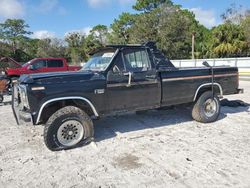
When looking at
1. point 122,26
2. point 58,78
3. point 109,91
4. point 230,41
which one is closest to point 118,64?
point 109,91

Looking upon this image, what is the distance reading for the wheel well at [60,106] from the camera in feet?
15.5

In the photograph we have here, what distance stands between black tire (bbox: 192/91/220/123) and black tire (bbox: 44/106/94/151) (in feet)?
9.63

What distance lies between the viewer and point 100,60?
222 inches

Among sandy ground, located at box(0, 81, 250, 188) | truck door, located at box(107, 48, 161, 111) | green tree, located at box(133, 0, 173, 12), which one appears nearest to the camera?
sandy ground, located at box(0, 81, 250, 188)

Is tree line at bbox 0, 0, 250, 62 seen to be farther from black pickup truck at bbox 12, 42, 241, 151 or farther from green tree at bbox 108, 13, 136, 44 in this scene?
black pickup truck at bbox 12, 42, 241, 151

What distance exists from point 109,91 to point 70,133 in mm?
1126

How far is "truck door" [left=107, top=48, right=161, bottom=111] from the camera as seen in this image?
16.8ft

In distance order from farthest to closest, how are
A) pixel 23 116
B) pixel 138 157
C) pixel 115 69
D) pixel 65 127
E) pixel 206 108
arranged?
pixel 206 108 < pixel 115 69 < pixel 65 127 < pixel 23 116 < pixel 138 157

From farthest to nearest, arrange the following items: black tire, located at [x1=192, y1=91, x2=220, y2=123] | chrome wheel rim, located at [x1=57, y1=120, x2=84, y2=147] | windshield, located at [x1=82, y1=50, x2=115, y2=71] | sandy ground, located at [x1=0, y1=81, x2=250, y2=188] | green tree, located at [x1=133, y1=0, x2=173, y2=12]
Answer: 1. green tree, located at [x1=133, y1=0, x2=173, y2=12]
2. black tire, located at [x1=192, y1=91, x2=220, y2=123]
3. windshield, located at [x1=82, y1=50, x2=115, y2=71]
4. chrome wheel rim, located at [x1=57, y1=120, x2=84, y2=147]
5. sandy ground, located at [x1=0, y1=81, x2=250, y2=188]

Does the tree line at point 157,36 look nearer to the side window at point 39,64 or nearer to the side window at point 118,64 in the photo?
the side window at point 39,64

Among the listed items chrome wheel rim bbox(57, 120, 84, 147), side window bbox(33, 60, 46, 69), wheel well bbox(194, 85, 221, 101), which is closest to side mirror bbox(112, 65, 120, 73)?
chrome wheel rim bbox(57, 120, 84, 147)

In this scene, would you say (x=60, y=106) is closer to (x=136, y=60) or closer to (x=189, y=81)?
(x=136, y=60)

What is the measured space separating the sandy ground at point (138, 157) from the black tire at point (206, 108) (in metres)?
0.18

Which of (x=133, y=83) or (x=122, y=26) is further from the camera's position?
(x=122, y=26)
